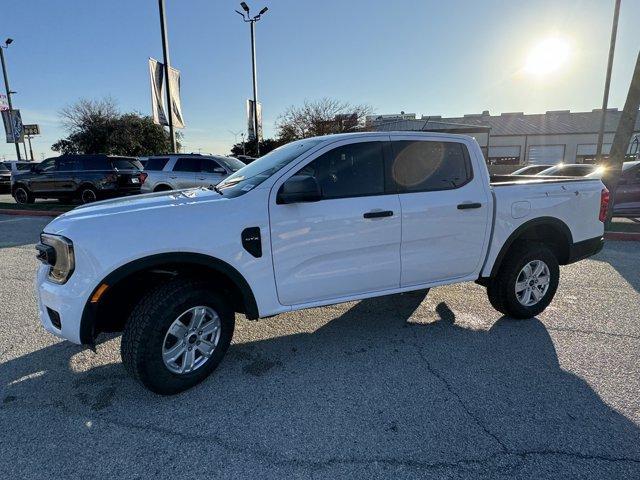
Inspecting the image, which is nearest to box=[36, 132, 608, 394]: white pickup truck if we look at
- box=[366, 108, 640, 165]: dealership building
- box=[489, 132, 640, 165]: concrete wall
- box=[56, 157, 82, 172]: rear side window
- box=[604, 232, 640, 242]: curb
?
box=[604, 232, 640, 242]: curb

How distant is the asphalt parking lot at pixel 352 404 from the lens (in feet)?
7.23

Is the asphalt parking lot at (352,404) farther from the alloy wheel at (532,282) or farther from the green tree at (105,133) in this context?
the green tree at (105,133)

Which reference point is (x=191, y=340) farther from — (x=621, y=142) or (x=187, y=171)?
(x=621, y=142)

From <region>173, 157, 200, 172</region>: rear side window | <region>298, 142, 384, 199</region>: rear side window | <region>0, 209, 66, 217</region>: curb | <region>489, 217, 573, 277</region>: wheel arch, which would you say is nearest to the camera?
<region>298, 142, 384, 199</region>: rear side window

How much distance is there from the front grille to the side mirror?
68.4 inches

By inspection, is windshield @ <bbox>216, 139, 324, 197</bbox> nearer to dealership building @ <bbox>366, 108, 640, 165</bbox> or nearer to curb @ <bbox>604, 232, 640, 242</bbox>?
curb @ <bbox>604, 232, 640, 242</bbox>

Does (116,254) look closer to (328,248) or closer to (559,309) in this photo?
(328,248)

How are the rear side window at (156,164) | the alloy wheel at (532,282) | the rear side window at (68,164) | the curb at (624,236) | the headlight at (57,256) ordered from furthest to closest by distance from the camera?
the rear side window at (68,164)
the rear side window at (156,164)
the curb at (624,236)
the alloy wheel at (532,282)
the headlight at (57,256)

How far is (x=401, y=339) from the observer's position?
3727 millimetres

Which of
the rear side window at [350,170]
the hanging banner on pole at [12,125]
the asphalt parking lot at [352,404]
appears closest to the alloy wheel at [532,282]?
the asphalt parking lot at [352,404]

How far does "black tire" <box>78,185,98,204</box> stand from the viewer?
1295 cm

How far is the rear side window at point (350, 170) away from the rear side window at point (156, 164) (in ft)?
30.7

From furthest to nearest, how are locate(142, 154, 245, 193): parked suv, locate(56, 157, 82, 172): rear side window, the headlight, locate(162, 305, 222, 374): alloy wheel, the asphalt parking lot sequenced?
locate(56, 157, 82, 172): rear side window < locate(142, 154, 245, 193): parked suv < locate(162, 305, 222, 374): alloy wheel < the headlight < the asphalt parking lot

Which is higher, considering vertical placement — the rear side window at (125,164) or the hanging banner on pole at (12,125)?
the hanging banner on pole at (12,125)
